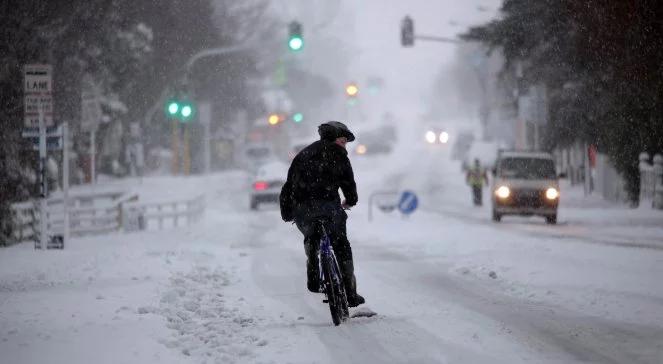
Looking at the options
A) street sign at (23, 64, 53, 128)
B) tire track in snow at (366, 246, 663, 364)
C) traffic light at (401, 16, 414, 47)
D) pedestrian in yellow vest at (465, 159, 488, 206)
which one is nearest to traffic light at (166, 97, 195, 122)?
traffic light at (401, 16, 414, 47)

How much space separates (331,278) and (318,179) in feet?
3.07

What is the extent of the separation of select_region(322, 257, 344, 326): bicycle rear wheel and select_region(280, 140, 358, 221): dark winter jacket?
1.72 ft

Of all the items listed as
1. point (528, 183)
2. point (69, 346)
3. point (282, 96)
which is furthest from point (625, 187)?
point (282, 96)

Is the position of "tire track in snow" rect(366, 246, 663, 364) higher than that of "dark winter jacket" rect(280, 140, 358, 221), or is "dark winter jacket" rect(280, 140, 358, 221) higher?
"dark winter jacket" rect(280, 140, 358, 221)

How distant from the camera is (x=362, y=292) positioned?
1086 centimetres

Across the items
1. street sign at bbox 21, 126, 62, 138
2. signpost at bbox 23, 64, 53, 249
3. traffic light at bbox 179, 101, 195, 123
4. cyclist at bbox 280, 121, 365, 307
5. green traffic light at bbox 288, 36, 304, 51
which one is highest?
green traffic light at bbox 288, 36, 304, 51

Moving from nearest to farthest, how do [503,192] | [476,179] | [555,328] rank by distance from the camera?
[555,328]
[503,192]
[476,179]

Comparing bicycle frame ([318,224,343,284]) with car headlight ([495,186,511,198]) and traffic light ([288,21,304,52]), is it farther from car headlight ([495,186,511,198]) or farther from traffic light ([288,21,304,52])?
traffic light ([288,21,304,52])

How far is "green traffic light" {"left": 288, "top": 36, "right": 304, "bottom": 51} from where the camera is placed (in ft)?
84.0

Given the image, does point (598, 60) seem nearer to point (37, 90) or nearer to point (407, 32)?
point (407, 32)

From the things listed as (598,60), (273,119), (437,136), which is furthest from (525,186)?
(437,136)

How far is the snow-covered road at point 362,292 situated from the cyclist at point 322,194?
622 mm

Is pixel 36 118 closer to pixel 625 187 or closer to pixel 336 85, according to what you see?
pixel 625 187

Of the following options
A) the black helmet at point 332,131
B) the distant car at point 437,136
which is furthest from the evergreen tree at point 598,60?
the black helmet at point 332,131
